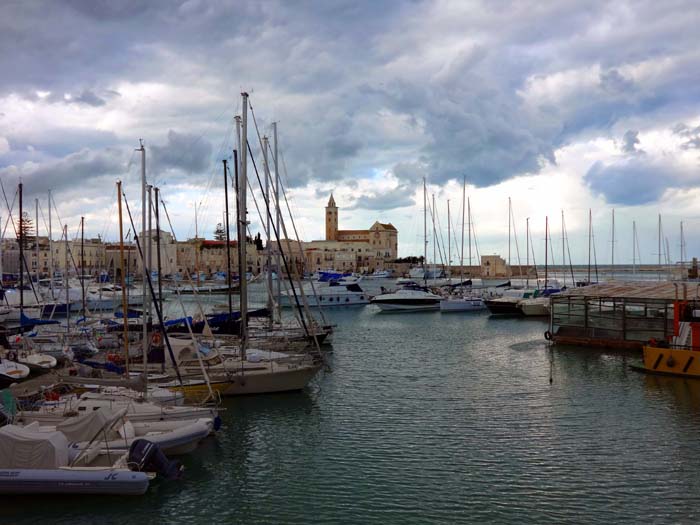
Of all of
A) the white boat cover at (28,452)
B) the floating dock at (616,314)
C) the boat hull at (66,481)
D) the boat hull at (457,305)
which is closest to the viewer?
the boat hull at (66,481)

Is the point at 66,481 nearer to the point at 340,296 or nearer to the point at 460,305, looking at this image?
the point at 460,305

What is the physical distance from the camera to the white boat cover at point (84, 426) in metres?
17.3

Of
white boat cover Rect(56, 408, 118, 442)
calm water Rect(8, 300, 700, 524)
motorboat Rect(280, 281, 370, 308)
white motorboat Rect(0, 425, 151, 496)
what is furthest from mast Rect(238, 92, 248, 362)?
motorboat Rect(280, 281, 370, 308)

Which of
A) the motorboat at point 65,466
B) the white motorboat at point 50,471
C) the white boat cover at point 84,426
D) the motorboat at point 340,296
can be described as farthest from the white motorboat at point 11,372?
the motorboat at point 340,296

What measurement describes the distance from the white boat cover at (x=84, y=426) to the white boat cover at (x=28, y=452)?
158 cm

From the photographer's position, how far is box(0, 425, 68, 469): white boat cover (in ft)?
50.7

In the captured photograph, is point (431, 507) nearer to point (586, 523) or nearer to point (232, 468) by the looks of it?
point (586, 523)

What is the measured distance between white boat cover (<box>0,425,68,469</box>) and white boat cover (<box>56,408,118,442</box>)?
1.58 meters

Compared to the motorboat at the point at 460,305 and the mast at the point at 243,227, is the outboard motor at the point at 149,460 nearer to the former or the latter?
the mast at the point at 243,227

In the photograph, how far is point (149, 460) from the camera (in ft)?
53.9

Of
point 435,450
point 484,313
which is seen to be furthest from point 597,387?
point 484,313

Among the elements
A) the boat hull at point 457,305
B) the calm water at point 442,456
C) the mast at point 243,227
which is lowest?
the calm water at point 442,456

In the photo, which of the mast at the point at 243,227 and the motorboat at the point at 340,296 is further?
the motorboat at the point at 340,296

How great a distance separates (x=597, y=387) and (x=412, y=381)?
28.2 ft
